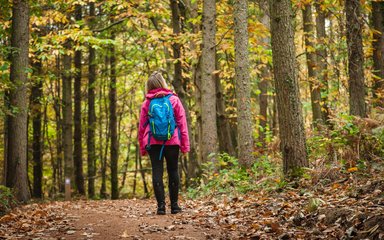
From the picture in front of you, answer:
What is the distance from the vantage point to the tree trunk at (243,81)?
11227 millimetres

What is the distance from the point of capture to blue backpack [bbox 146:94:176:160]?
7.68 m

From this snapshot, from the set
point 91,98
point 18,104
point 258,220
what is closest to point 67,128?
point 91,98

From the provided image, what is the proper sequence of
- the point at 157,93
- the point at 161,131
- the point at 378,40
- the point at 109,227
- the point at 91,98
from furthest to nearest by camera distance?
the point at 91,98 < the point at 378,40 < the point at 157,93 < the point at 161,131 < the point at 109,227

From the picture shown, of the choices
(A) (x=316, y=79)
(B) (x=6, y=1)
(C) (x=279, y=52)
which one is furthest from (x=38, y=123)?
(C) (x=279, y=52)

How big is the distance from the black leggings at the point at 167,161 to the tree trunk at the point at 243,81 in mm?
3729

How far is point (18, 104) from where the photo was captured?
40.8 feet

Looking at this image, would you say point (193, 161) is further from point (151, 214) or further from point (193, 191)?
point (151, 214)

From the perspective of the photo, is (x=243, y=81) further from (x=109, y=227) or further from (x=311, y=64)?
(x=109, y=227)

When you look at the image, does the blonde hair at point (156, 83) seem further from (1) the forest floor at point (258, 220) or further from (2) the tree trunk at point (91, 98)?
(2) the tree trunk at point (91, 98)

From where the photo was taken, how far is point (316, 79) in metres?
15.8

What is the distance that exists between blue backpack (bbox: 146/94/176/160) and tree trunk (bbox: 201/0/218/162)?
16.9ft

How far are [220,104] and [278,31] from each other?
30.6 ft

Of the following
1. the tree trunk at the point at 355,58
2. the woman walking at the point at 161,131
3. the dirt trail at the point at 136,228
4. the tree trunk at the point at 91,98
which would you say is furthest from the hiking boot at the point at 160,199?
the tree trunk at the point at 91,98

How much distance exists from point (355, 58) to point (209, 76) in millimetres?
4143
